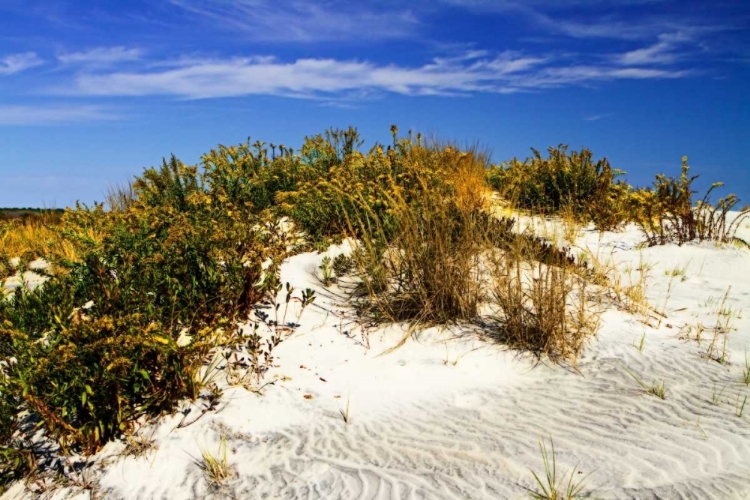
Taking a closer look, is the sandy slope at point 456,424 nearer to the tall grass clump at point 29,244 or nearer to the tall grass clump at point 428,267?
the tall grass clump at point 428,267

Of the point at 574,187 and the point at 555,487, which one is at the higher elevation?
the point at 574,187

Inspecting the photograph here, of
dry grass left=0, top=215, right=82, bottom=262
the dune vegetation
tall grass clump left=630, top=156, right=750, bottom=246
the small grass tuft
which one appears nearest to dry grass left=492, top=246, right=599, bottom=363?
the dune vegetation

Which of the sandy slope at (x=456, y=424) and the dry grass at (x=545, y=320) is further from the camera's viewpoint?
the dry grass at (x=545, y=320)

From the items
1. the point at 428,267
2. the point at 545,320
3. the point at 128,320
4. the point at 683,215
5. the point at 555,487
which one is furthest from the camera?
the point at 683,215

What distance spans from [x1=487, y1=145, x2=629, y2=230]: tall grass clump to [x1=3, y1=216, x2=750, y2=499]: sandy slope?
3988 mm

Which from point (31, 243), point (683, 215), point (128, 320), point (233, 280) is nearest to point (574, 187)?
point (683, 215)

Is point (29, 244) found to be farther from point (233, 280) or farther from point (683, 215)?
point (683, 215)

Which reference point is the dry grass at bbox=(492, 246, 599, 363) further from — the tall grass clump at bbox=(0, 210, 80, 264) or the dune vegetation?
the tall grass clump at bbox=(0, 210, 80, 264)

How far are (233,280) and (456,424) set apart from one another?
84.8 inches

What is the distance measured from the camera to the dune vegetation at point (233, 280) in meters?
3.24

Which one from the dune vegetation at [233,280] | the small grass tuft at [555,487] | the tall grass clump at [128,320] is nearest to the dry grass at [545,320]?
the dune vegetation at [233,280]

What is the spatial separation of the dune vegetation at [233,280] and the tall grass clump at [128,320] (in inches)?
0.5

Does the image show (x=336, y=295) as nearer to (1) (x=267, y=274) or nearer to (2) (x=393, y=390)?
(1) (x=267, y=274)

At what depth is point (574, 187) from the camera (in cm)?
916
